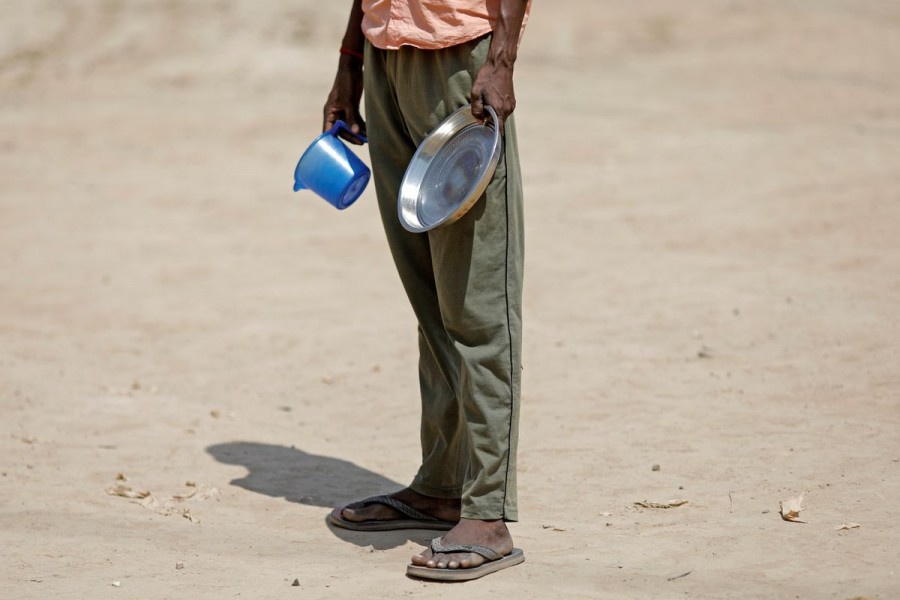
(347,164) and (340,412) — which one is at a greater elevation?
(347,164)

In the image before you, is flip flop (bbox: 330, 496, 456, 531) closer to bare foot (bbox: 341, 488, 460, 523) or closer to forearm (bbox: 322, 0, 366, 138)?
bare foot (bbox: 341, 488, 460, 523)

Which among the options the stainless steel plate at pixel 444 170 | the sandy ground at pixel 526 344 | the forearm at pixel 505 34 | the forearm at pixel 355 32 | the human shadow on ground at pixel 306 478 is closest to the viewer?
the forearm at pixel 505 34

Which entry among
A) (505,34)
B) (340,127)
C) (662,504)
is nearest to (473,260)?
(505,34)

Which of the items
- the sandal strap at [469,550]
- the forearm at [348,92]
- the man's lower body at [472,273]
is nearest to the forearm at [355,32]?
the forearm at [348,92]

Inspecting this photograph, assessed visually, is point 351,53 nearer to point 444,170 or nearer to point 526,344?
point 444,170

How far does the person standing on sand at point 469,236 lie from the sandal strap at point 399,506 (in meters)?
0.31

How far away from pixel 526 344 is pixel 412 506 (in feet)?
6.64

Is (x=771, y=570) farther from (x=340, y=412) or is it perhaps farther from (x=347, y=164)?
(x=340, y=412)

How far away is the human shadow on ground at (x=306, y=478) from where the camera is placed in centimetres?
376

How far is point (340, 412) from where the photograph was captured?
15.6 feet

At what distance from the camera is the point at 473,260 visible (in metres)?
2.98

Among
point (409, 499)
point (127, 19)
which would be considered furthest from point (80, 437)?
point (127, 19)

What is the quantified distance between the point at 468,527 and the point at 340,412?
1.80m

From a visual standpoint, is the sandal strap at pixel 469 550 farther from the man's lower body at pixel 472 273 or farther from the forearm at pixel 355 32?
the forearm at pixel 355 32
